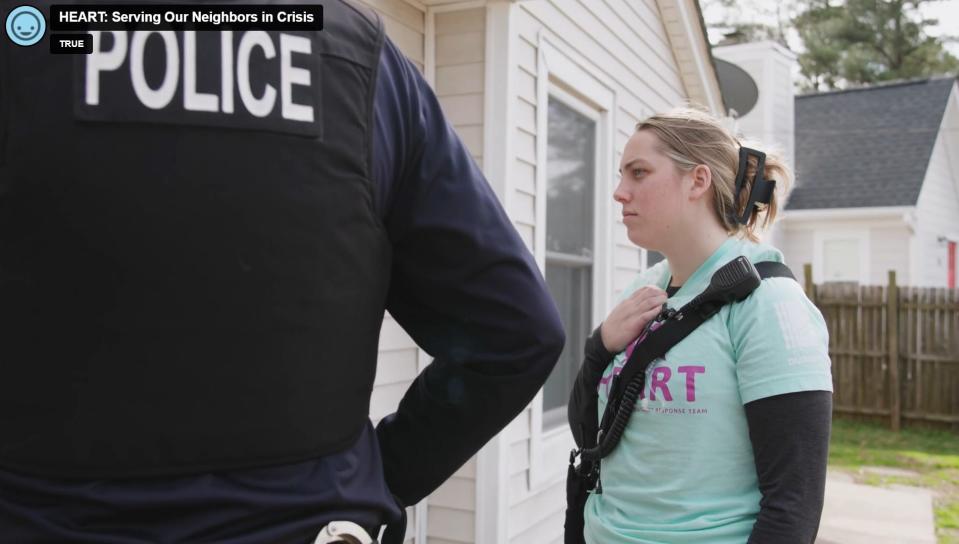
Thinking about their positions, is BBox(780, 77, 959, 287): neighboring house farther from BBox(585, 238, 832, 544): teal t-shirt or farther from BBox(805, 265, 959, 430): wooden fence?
BBox(585, 238, 832, 544): teal t-shirt

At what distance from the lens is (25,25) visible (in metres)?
0.95

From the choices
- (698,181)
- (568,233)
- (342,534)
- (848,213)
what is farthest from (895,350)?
(342,534)

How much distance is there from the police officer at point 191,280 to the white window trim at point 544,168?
294cm

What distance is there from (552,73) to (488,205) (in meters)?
3.23

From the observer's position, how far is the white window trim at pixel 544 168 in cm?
404

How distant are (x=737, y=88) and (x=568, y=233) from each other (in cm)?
969

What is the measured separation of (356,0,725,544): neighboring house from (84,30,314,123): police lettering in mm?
2257

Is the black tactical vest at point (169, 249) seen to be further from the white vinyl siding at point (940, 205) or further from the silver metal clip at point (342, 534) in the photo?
the white vinyl siding at point (940, 205)

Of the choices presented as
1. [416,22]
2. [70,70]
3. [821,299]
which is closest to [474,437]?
[70,70]

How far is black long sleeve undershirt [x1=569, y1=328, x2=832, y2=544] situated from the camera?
1.58m

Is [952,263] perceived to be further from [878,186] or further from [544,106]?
[544,106]

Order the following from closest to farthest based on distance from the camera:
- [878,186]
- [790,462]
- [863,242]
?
[790,462], [863,242], [878,186]

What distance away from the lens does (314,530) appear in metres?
1.04

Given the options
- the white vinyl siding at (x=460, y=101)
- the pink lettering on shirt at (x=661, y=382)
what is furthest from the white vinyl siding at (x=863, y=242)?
the pink lettering on shirt at (x=661, y=382)
